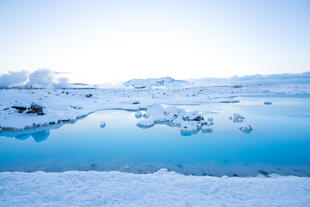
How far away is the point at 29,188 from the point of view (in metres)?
3.91

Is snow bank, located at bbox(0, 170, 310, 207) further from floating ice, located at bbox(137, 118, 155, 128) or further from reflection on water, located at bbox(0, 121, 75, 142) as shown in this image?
floating ice, located at bbox(137, 118, 155, 128)

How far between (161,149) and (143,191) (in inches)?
187

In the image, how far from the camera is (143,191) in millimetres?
3775

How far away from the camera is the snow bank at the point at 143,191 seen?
3369 mm

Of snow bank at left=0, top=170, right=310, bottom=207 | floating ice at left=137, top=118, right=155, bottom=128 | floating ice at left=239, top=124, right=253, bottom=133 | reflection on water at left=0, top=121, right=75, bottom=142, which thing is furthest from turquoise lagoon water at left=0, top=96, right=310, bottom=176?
snow bank at left=0, top=170, right=310, bottom=207

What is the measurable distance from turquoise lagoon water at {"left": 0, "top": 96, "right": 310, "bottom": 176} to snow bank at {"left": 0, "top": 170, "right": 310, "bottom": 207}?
1.74 meters

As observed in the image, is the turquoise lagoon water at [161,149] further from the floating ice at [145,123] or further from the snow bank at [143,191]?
the snow bank at [143,191]

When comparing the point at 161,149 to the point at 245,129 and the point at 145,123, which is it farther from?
the point at 245,129

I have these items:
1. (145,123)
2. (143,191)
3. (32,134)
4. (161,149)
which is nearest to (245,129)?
(161,149)

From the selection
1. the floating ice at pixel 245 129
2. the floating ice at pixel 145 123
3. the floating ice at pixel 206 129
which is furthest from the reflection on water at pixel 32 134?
the floating ice at pixel 245 129

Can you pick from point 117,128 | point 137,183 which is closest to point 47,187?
point 137,183

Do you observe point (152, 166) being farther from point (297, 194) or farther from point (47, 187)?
point (297, 194)

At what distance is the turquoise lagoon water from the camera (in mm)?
→ 6312

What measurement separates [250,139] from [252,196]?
7.17 metres
